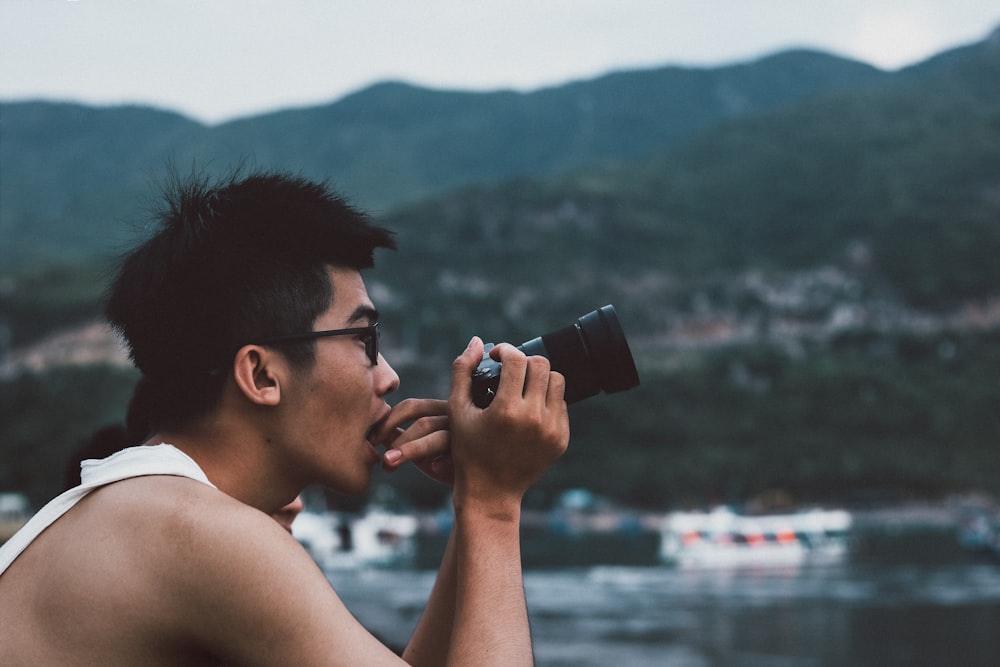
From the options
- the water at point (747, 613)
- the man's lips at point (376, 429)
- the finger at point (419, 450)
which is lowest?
the water at point (747, 613)

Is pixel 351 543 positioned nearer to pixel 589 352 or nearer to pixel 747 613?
pixel 747 613

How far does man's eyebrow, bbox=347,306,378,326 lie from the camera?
71.4 inches

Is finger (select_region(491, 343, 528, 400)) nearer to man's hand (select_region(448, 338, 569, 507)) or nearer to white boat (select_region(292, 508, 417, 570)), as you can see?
man's hand (select_region(448, 338, 569, 507))

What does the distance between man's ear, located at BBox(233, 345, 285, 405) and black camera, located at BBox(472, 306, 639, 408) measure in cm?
40

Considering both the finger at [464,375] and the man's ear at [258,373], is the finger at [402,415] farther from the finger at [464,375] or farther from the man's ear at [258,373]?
the man's ear at [258,373]

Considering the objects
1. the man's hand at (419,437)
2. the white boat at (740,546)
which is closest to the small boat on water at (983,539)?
the white boat at (740,546)

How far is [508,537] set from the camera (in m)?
1.77

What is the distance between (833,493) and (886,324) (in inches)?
1418

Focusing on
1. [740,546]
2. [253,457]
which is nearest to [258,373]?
[253,457]

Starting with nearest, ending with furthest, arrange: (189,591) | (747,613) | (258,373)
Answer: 1. (189,591)
2. (258,373)
3. (747,613)

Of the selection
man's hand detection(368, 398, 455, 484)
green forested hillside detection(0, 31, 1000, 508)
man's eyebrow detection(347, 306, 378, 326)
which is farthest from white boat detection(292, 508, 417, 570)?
man's eyebrow detection(347, 306, 378, 326)

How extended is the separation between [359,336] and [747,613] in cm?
3108

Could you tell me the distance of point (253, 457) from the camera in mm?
1762

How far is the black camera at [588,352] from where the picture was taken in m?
1.94
